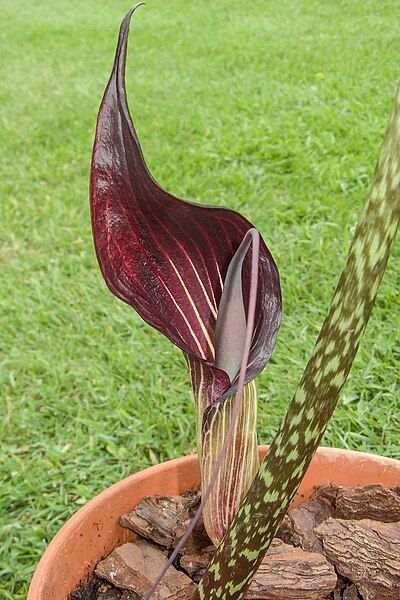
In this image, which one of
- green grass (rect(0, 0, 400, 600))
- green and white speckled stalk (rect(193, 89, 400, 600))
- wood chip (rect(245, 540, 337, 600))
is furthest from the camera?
green grass (rect(0, 0, 400, 600))

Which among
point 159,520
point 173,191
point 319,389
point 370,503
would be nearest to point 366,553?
point 370,503

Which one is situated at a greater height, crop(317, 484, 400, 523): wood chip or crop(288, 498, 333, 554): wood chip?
crop(317, 484, 400, 523): wood chip

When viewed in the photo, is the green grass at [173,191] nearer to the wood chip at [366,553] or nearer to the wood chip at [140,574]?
the wood chip at [140,574]

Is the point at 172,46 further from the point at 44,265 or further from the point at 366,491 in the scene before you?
the point at 366,491

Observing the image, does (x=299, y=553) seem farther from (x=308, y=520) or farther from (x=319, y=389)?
(x=319, y=389)

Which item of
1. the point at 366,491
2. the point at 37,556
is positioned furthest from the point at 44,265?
the point at 366,491

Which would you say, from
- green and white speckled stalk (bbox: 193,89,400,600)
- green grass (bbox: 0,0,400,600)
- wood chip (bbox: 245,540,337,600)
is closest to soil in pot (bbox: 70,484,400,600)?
wood chip (bbox: 245,540,337,600)

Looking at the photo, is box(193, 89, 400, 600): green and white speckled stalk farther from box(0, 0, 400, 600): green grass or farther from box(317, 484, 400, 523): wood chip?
box(0, 0, 400, 600): green grass

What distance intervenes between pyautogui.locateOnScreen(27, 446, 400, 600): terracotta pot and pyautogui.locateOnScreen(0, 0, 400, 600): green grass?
358 mm

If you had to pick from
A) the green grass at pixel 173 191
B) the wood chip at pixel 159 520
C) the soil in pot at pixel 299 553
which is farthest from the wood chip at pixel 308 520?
the green grass at pixel 173 191

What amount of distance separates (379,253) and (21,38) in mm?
4126

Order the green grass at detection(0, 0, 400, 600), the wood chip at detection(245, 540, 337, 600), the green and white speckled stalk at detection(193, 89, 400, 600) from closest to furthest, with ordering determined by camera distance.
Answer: the green and white speckled stalk at detection(193, 89, 400, 600) < the wood chip at detection(245, 540, 337, 600) < the green grass at detection(0, 0, 400, 600)

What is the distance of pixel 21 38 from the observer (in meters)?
4.22

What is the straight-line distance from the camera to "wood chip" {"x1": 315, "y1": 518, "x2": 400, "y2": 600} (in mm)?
789
